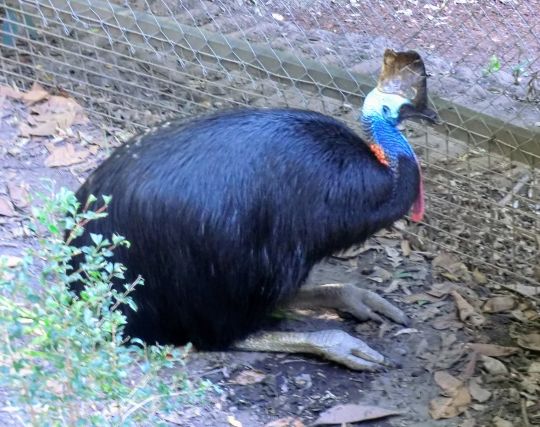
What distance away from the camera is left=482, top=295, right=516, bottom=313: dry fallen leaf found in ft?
12.3

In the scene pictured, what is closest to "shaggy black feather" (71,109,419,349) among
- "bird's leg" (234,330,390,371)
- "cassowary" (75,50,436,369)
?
"cassowary" (75,50,436,369)

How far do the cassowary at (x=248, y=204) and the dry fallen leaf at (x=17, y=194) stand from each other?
80cm

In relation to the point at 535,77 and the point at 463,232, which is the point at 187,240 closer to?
the point at 463,232

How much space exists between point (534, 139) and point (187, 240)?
1.52 m

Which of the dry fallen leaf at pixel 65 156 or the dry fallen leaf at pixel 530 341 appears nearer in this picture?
the dry fallen leaf at pixel 530 341

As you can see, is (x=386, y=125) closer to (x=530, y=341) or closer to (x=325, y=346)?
(x=325, y=346)

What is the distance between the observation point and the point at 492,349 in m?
3.52

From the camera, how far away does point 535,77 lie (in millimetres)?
4098

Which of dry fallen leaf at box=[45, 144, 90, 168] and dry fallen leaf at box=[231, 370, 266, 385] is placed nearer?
dry fallen leaf at box=[231, 370, 266, 385]

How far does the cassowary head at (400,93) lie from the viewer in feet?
11.1

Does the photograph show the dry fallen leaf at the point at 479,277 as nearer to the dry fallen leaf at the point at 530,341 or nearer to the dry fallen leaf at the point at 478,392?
the dry fallen leaf at the point at 530,341

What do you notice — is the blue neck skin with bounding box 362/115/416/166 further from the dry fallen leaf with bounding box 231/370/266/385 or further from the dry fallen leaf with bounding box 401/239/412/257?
the dry fallen leaf with bounding box 231/370/266/385

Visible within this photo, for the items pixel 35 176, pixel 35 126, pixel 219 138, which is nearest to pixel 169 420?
pixel 219 138

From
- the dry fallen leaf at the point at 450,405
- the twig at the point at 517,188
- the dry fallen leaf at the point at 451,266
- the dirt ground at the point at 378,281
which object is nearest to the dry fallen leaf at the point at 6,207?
the dirt ground at the point at 378,281
